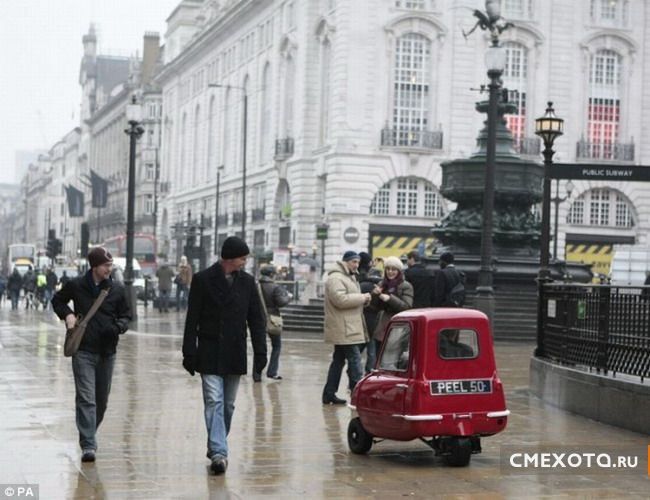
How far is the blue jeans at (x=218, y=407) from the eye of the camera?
10141mm

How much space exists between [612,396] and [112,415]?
5.21 m

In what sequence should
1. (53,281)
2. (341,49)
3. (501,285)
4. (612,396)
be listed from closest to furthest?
(612,396) < (501,285) < (53,281) < (341,49)

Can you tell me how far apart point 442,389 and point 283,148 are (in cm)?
5731

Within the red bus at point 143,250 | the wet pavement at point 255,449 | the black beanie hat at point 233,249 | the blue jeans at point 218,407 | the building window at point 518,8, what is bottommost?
the wet pavement at point 255,449

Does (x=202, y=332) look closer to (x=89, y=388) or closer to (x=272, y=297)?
(x=89, y=388)

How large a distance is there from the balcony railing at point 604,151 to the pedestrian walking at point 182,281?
22754mm

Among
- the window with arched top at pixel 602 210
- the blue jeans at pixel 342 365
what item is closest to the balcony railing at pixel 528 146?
the window with arched top at pixel 602 210

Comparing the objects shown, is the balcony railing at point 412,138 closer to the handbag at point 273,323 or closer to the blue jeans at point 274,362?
the handbag at point 273,323

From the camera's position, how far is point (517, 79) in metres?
62.7

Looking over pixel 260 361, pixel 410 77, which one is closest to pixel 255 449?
pixel 260 361

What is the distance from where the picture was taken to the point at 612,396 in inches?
523

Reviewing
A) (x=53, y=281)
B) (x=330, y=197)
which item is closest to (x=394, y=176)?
(x=330, y=197)

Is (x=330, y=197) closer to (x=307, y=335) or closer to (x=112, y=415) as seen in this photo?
(x=307, y=335)

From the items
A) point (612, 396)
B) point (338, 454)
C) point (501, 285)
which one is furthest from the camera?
point (501, 285)
